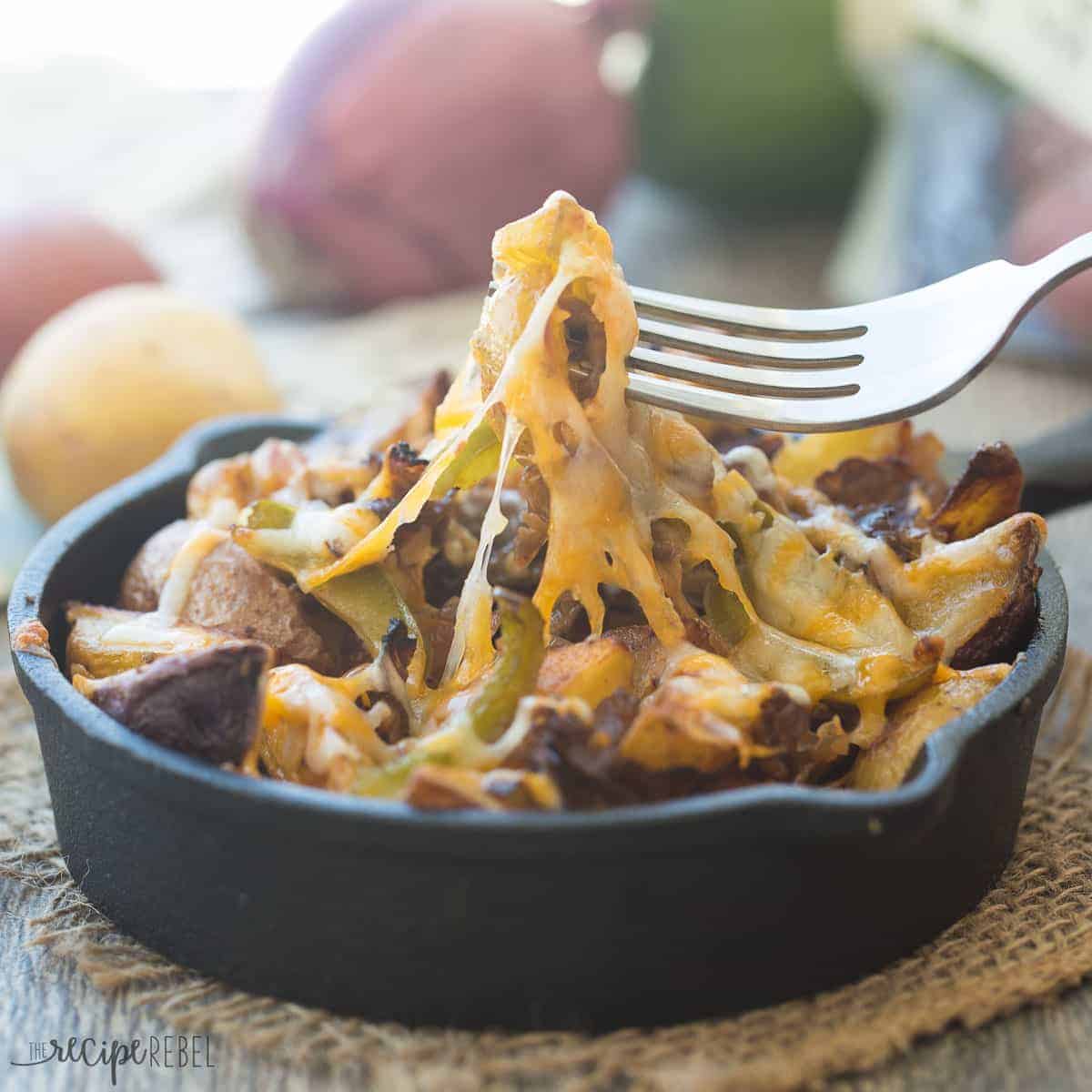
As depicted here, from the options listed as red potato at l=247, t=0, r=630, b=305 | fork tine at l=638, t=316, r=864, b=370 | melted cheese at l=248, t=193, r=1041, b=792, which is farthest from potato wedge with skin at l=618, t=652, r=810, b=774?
red potato at l=247, t=0, r=630, b=305

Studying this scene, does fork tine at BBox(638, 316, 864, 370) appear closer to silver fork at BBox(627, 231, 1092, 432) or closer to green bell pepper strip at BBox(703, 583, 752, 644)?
silver fork at BBox(627, 231, 1092, 432)

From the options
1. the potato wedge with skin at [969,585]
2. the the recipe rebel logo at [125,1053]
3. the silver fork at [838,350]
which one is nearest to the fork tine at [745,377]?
the silver fork at [838,350]

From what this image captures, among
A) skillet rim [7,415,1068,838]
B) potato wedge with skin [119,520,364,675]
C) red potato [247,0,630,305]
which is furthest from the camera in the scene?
red potato [247,0,630,305]

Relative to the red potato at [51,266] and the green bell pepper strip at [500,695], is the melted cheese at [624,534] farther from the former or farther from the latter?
the red potato at [51,266]

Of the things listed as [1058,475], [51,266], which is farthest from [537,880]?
[51,266]

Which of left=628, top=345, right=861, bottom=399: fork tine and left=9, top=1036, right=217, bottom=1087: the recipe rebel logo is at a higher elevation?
left=628, top=345, right=861, bottom=399: fork tine

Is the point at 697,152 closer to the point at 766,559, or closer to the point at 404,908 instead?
the point at 766,559

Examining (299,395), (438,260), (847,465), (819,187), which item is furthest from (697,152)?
(847,465)
